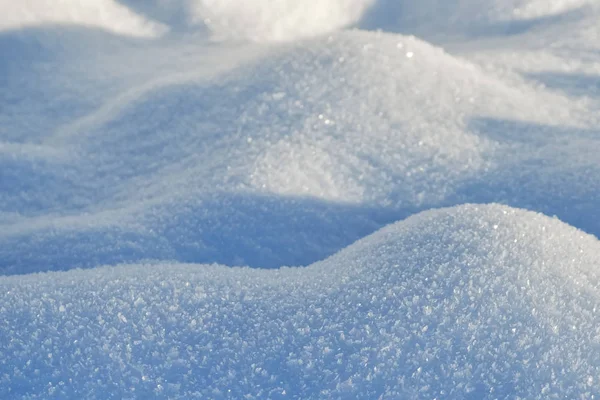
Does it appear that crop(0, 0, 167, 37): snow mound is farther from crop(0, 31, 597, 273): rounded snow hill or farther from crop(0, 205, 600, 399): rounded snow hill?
crop(0, 205, 600, 399): rounded snow hill

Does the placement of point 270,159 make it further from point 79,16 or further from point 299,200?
point 79,16

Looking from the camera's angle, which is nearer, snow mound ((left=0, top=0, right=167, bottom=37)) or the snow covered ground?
the snow covered ground

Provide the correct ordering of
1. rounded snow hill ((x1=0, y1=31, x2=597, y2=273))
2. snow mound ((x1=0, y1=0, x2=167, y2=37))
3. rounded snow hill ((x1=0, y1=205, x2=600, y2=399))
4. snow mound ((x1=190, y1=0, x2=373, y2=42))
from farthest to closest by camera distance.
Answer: snow mound ((x1=190, y1=0, x2=373, y2=42))
snow mound ((x1=0, y1=0, x2=167, y2=37))
rounded snow hill ((x1=0, y1=31, x2=597, y2=273))
rounded snow hill ((x1=0, y1=205, x2=600, y2=399))

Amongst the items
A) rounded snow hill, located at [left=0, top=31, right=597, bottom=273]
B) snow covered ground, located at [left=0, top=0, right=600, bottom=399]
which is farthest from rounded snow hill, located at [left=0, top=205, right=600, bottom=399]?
rounded snow hill, located at [left=0, top=31, right=597, bottom=273]

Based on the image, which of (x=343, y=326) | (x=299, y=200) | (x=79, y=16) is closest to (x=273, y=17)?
(x=79, y=16)

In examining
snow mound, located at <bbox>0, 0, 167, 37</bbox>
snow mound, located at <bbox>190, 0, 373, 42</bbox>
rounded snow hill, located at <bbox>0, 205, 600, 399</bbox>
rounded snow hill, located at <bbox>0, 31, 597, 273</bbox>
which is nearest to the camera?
rounded snow hill, located at <bbox>0, 205, 600, 399</bbox>

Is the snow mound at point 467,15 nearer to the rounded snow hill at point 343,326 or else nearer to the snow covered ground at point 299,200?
the snow covered ground at point 299,200

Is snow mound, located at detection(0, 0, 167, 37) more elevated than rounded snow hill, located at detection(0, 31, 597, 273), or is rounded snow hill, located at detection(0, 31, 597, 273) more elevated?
snow mound, located at detection(0, 0, 167, 37)
